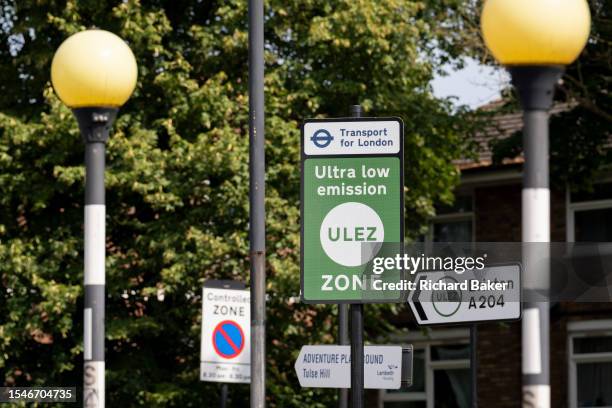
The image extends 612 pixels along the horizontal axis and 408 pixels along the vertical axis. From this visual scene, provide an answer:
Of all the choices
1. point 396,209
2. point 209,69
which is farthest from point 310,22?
point 396,209

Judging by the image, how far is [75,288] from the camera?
2119cm

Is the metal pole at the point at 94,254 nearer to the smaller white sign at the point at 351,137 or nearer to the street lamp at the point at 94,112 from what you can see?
the street lamp at the point at 94,112

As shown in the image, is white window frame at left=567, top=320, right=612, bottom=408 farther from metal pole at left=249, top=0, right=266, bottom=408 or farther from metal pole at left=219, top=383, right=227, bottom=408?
metal pole at left=249, top=0, right=266, bottom=408

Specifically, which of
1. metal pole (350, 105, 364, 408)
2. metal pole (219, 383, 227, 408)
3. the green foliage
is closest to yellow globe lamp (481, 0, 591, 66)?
metal pole (350, 105, 364, 408)

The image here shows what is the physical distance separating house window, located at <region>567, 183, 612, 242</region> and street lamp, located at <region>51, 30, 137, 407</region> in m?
18.1

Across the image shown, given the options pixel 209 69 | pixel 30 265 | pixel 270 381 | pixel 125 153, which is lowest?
pixel 270 381

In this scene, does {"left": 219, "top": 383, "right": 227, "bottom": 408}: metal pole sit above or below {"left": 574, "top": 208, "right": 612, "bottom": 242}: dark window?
below

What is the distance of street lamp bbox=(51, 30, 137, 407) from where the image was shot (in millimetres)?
9875

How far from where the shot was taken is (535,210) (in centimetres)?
754

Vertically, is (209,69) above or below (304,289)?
above

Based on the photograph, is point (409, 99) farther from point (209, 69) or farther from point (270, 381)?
point (270, 381)

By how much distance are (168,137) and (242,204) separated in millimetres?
2060

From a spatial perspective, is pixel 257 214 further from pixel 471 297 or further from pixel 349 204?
pixel 349 204

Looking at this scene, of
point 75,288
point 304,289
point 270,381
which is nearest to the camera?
point 304,289
